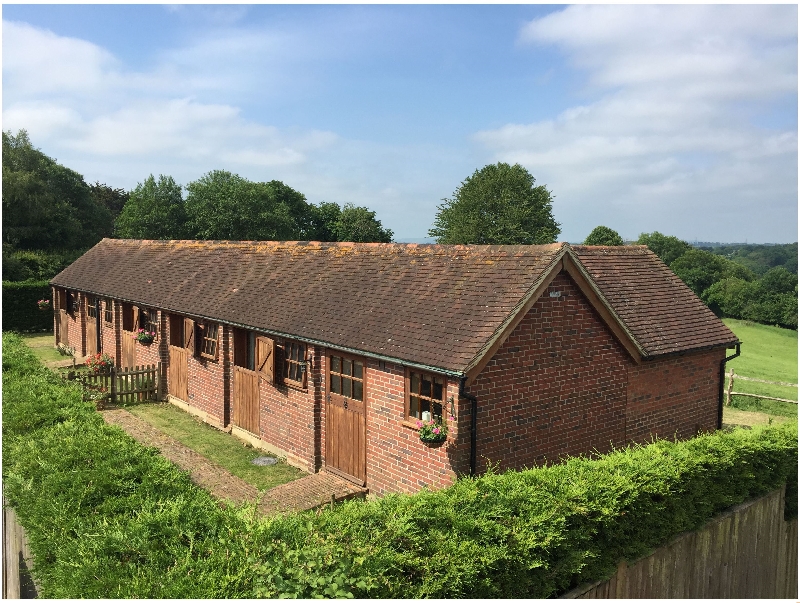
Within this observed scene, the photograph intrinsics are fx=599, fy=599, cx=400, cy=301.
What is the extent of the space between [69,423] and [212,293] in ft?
28.7

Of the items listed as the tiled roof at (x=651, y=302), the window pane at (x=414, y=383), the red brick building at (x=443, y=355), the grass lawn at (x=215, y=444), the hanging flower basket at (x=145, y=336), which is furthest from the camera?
the hanging flower basket at (x=145, y=336)

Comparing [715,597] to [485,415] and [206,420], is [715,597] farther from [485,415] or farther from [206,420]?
[206,420]

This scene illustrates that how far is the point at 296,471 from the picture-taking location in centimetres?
1331

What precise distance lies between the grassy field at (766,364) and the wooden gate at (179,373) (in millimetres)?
19392

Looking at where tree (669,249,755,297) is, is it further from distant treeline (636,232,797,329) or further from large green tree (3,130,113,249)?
large green tree (3,130,113,249)

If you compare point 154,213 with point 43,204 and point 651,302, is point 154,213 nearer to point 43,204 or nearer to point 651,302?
point 43,204

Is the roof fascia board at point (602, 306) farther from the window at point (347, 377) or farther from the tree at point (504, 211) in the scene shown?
the tree at point (504, 211)

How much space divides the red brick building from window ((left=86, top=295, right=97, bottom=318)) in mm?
7939

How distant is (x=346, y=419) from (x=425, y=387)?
2.46 metres

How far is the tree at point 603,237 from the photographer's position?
69188 mm

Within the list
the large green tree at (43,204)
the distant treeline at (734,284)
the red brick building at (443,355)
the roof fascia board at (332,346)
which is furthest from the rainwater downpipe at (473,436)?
the distant treeline at (734,284)

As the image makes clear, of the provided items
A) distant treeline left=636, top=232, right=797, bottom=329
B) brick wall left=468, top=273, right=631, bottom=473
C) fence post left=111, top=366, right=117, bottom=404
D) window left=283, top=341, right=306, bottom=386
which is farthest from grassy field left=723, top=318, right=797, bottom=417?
fence post left=111, top=366, right=117, bottom=404

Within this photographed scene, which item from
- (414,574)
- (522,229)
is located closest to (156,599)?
(414,574)

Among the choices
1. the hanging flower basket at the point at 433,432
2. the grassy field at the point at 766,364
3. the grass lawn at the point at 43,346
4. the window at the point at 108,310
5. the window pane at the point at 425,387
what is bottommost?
the grassy field at the point at 766,364
